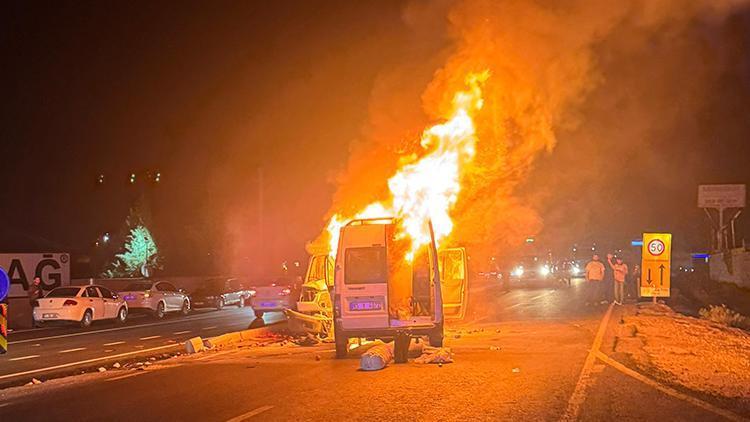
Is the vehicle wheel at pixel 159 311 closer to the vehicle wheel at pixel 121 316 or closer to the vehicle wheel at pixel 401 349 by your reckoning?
the vehicle wheel at pixel 121 316

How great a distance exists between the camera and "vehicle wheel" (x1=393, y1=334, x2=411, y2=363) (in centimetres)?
1355

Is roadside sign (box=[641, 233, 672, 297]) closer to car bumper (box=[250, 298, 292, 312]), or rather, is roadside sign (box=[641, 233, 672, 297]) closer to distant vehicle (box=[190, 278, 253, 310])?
car bumper (box=[250, 298, 292, 312])

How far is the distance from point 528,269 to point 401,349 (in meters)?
39.7

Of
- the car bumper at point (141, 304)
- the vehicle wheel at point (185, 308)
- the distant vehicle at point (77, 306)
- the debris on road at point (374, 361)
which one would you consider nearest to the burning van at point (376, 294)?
the debris on road at point (374, 361)

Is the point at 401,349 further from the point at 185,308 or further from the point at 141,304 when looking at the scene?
the point at 185,308

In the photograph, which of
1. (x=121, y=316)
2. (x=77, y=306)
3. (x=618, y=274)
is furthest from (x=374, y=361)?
(x=121, y=316)

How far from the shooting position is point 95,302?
26547mm

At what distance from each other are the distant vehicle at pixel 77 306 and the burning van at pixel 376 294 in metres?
14.6

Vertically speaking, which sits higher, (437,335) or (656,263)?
(656,263)

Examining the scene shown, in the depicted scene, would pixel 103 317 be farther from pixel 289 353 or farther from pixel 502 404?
pixel 502 404

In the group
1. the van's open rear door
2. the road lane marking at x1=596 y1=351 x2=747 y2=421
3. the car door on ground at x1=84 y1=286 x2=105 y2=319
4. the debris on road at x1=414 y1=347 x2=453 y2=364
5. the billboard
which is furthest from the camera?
the billboard

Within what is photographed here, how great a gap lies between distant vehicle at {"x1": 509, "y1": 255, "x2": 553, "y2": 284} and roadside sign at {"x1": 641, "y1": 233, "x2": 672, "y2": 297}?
93.0 ft

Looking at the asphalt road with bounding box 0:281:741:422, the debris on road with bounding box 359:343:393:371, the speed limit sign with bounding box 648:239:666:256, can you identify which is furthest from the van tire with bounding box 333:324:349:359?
the speed limit sign with bounding box 648:239:666:256

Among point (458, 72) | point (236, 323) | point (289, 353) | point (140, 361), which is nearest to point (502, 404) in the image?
point (289, 353)
